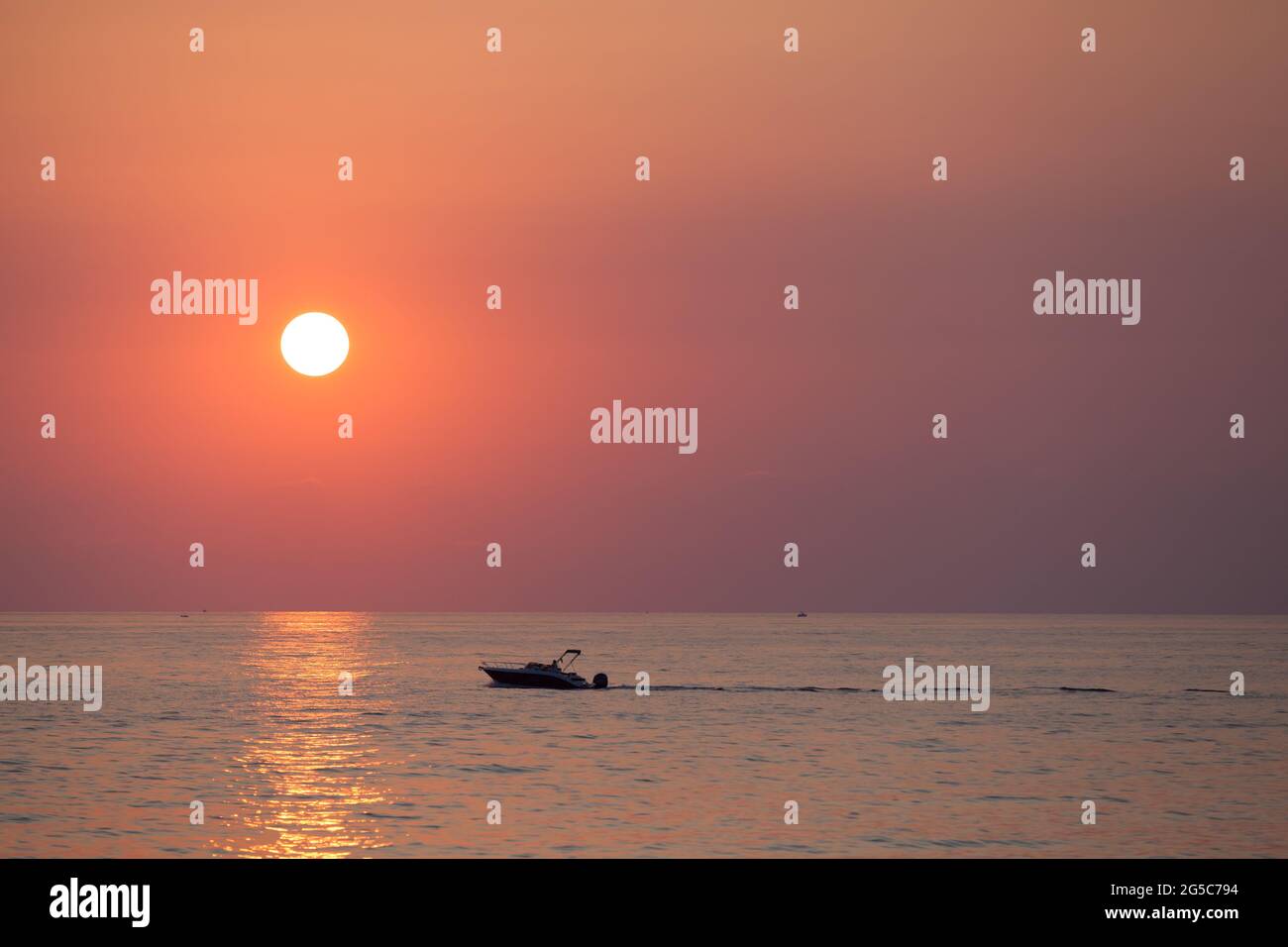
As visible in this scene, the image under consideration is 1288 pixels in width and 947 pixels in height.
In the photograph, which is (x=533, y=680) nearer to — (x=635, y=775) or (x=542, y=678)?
(x=542, y=678)

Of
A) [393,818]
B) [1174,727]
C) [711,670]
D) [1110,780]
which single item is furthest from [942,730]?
[711,670]

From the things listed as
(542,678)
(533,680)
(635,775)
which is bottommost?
(635,775)

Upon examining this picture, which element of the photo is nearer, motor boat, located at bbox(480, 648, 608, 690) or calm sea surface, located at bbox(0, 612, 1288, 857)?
calm sea surface, located at bbox(0, 612, 1288, 857)

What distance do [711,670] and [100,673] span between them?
78.9 m

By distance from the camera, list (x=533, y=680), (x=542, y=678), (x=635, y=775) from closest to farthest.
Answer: (x=635, y=775) < (x=542, y=678) < (x=533, y=680)

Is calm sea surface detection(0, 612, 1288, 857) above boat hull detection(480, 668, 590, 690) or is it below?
below

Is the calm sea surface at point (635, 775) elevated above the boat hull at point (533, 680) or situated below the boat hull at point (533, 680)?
below

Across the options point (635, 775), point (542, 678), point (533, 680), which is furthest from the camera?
point (533, 680)

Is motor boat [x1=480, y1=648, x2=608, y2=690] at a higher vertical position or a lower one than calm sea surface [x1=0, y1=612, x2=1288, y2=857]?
higher

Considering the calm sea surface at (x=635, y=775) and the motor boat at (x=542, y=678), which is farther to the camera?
the motor boat at (x=542, y=678)

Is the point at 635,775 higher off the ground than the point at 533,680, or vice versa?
the point at 533,680

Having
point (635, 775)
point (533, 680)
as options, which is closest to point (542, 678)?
point (533, 680)

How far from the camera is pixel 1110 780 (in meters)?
71.6

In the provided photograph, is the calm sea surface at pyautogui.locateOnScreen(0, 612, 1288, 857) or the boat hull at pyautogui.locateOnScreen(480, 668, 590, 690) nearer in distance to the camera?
the calm sea surface at pyautogui.locateOnScreen(0, 612, 1288, 857)
